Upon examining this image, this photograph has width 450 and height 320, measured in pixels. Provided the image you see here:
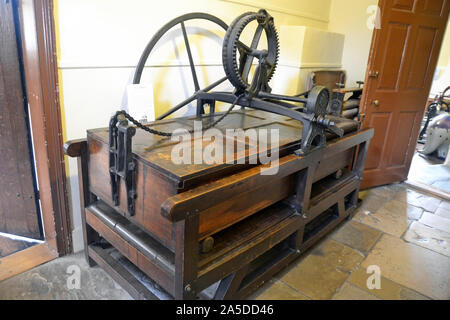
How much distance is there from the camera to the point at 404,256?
2.25 meters

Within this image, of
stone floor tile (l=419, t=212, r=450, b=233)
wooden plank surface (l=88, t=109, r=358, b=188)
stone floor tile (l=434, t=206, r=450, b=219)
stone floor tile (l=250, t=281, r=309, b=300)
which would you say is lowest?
stone floor tile (l=434, t=206, r=450, b=219)

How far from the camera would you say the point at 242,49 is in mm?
1830

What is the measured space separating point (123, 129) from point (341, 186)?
1665mm

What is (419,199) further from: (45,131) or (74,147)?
(45,131)

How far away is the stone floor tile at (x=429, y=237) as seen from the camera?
2393mm

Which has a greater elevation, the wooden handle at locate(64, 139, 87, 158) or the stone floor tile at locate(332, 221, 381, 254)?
the wooden handle at locate(64, 139, 87, 158)

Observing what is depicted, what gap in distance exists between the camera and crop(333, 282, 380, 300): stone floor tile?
1.82 metres

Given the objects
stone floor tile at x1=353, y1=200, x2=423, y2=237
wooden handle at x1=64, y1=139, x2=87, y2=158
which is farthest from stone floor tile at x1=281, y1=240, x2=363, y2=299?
wooden handle at x1=64, y1=139, x2=87, y2=158

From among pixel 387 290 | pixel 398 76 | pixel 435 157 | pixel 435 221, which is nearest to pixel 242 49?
pixel 387 290

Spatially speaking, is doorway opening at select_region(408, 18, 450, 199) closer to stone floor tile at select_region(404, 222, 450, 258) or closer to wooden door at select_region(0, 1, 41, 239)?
stone floor tile at select_region(404, 222, 450, 258)

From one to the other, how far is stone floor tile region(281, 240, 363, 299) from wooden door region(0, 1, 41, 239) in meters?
1.66

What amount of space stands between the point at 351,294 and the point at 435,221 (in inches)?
57.8

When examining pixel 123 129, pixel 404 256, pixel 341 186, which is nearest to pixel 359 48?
pixel 341 186

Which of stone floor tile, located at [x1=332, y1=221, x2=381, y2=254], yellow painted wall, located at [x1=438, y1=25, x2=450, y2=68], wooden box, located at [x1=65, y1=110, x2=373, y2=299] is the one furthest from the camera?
yellow painted wall, located at [x1=438, y1=25, x2=450, y2=68]
